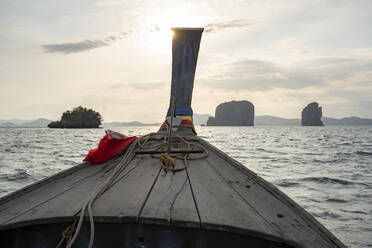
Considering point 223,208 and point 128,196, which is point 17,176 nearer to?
point 128,196

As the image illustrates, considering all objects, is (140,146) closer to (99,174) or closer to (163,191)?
(99,174)

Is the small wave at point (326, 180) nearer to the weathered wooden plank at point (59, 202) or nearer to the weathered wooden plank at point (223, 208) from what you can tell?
the weathered wooden plank at point (223, 208)

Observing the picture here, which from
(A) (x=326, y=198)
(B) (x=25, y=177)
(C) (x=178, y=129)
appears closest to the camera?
(C) (x=178, y=129)

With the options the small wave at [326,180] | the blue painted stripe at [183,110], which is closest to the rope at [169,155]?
the blue painted stripe at [183,110]

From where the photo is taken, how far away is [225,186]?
7.28 feet

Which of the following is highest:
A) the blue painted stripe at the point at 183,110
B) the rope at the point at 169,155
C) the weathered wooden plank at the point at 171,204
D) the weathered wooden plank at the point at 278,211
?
the blue painted stripe at the point at 183,110

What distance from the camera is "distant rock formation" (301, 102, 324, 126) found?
570 feet

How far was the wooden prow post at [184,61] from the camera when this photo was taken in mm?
5250

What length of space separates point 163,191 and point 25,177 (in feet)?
27.5

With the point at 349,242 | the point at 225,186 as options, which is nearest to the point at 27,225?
the point at 225,186

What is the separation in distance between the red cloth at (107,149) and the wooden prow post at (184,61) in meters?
2.14

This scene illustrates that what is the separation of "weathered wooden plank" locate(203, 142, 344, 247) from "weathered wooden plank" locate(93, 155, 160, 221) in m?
0.74

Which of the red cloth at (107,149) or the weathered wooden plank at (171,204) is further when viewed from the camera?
the red cloth at (107,149)

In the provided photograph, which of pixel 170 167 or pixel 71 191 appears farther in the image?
pixel 170 167
